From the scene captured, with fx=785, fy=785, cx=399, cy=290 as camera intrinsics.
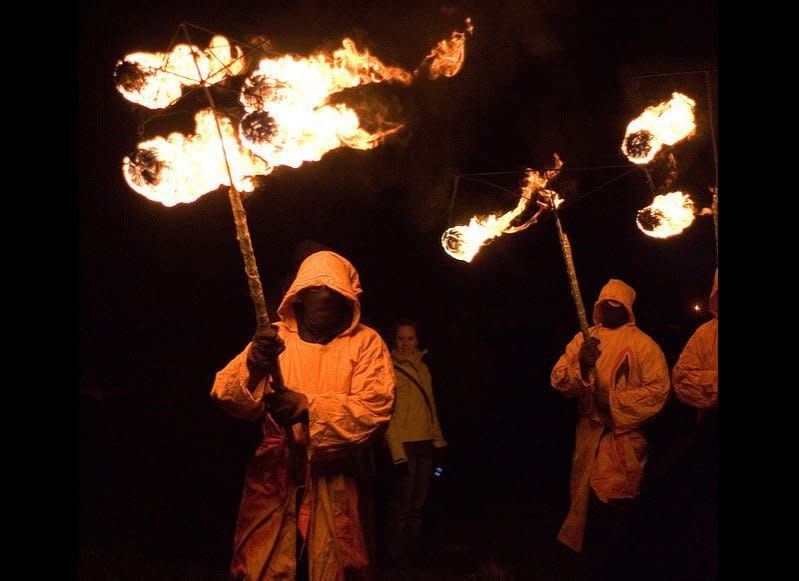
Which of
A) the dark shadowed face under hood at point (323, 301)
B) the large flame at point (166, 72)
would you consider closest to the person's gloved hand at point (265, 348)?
the dark shadowed face under hood at point (323, 301)

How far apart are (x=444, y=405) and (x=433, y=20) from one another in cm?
496

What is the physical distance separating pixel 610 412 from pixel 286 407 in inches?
118

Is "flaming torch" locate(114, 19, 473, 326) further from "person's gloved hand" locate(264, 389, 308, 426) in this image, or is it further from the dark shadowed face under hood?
the dark shadowed face under hood

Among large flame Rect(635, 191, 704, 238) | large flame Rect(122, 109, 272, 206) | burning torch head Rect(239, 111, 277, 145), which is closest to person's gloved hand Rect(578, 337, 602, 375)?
large flame Rect(635, 191, 704, 238)

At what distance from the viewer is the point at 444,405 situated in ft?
31.0

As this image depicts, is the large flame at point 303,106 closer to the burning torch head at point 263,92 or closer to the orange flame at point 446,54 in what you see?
the burning torch head at point 263,92

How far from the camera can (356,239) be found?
7898 mm

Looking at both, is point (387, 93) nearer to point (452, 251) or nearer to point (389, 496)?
point (452, 251)

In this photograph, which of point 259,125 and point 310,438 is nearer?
point 259,125

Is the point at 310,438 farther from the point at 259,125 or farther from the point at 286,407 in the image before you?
the point at 259,125

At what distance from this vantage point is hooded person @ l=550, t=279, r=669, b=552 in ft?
18.7

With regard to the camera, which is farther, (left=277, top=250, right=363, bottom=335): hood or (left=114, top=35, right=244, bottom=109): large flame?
(left=277, top=250, right=363, bottom=335): hood

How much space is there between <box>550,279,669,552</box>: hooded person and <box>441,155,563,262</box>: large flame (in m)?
1.02

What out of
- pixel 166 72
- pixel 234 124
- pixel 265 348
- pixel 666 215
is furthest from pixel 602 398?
pixel 166 72
